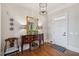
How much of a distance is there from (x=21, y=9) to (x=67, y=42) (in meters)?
1.00

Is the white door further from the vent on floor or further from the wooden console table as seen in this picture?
the wooden console table

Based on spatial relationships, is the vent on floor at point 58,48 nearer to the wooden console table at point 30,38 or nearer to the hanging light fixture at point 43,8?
the wooden console table at point 30,38

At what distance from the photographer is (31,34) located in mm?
1942

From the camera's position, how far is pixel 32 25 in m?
1.96

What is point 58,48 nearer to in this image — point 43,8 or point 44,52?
point 44,52

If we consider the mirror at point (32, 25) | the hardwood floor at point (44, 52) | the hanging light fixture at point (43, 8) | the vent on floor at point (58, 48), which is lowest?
the hardwood floor at point (44, 52)

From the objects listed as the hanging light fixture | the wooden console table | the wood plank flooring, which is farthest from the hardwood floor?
the hanging light fixture

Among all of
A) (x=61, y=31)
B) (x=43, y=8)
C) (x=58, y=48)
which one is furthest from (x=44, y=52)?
(x=43, y=8)

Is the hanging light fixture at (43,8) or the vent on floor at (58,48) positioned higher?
the hanging light fixture at (43,8)

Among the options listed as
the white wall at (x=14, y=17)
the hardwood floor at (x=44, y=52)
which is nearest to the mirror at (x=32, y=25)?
the white wall at (x=14, y=17)

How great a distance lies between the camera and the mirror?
1932mm

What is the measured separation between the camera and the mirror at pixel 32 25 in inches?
76.0

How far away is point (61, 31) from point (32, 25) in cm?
53

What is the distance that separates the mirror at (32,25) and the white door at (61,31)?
36 centimetres
